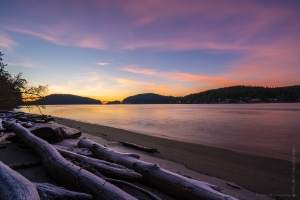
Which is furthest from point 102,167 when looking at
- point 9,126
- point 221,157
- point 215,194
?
point 221,157

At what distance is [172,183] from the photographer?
3660mm

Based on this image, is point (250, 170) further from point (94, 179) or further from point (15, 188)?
point (15, 188)

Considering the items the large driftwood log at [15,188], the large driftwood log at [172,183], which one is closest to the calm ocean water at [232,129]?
the large driftwood log at [172,183]

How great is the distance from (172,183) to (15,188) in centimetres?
260

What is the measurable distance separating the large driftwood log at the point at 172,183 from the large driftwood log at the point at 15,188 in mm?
2353

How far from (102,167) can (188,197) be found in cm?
184

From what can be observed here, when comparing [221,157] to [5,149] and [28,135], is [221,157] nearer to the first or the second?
[28,135]

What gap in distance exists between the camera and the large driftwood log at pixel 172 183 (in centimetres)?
327

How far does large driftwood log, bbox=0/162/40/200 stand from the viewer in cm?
190

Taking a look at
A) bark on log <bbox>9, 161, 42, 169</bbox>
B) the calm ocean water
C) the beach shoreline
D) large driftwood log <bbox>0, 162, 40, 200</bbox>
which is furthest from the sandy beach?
the calm ocean water

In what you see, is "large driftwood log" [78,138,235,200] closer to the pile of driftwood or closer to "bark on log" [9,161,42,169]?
the pile of driftwood

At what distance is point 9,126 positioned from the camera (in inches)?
263

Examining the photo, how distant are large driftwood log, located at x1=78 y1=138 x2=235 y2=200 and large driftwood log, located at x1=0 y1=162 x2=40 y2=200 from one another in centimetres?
235

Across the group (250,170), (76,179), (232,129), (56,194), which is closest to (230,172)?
(250,170)
